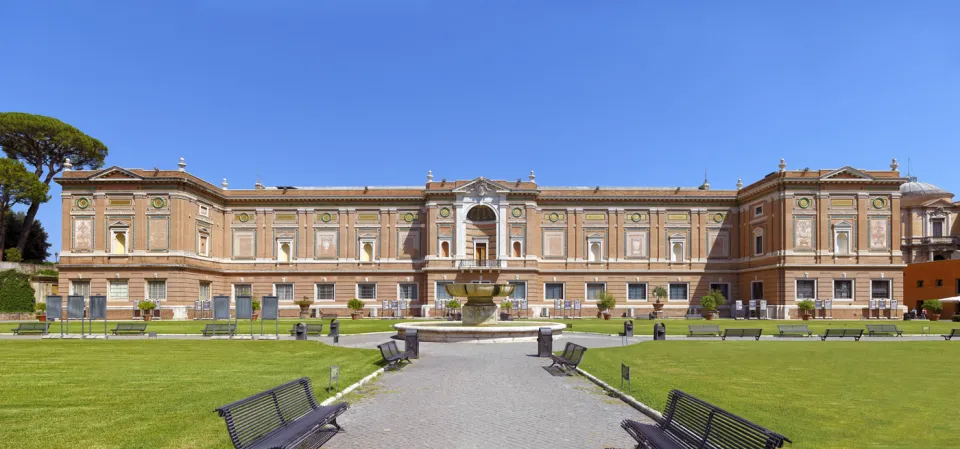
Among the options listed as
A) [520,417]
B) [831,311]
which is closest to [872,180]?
[831,311]

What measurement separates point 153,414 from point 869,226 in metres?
53.8

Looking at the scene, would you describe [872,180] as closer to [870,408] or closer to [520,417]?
[870,408]

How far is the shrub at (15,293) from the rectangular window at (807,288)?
5848cm

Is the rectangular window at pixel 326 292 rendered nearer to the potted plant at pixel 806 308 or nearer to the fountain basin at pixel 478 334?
the fountain basin at pixel 478 334

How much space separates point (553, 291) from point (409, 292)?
Answer: 12587mm

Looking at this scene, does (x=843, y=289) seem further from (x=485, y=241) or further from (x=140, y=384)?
(x=140, y=384)

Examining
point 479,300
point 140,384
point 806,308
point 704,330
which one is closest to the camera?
point 140,384

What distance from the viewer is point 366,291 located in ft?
186

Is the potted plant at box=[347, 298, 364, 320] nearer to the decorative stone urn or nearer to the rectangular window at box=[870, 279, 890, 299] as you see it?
the decorative stone urn

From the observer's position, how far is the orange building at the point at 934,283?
184 ft

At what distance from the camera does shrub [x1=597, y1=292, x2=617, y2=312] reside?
5359 centimetres

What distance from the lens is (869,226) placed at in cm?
5072

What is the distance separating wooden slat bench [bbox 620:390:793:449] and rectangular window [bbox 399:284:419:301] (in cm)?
4835

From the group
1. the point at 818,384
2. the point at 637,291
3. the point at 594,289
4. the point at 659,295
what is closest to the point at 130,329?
the point at 818,384
